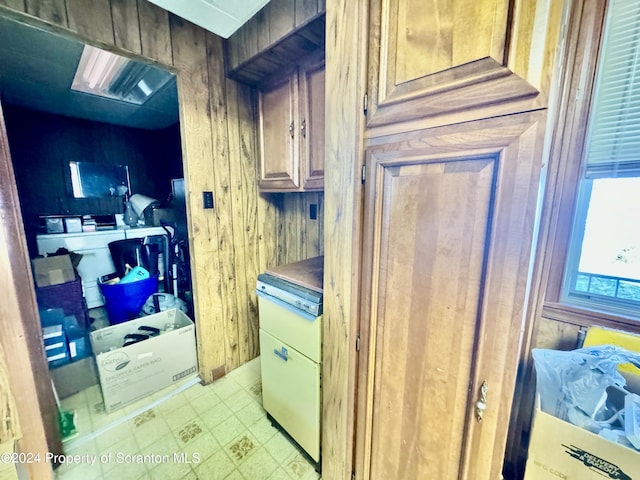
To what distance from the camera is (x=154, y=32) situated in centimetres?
140

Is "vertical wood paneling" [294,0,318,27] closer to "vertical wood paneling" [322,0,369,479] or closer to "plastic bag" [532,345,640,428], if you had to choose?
"vertical wood paneling" [322,0,369,479]

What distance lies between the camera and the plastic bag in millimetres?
734

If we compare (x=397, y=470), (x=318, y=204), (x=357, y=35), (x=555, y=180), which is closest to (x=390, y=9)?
(x=357, y=35)

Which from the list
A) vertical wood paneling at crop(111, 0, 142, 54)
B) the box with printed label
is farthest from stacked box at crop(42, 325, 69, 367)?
the box with printed label

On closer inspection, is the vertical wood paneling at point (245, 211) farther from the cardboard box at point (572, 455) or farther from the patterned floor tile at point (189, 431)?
the cardboard box at point (572, 455)

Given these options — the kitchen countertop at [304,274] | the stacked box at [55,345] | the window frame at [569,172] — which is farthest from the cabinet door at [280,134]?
the stacked box at [55,345]

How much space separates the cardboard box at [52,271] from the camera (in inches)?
68.2

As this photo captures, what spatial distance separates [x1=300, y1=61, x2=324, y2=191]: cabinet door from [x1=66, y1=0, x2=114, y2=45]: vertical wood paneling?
1.03 meters

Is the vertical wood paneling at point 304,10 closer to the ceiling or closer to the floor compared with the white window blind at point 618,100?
closer to the ceiling

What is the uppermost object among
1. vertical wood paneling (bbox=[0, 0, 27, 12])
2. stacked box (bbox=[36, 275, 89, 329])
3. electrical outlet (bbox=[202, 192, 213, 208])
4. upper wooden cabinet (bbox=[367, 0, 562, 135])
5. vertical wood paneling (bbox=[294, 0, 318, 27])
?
vertical wood paneling (bbox=[294, 0, 318, 27])

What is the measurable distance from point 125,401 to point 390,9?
2.54 meters

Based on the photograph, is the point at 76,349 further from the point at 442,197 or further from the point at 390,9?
the point at 390,9

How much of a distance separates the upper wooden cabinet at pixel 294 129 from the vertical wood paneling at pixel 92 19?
843 millimetres

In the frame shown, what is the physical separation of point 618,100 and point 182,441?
8.49 feet
